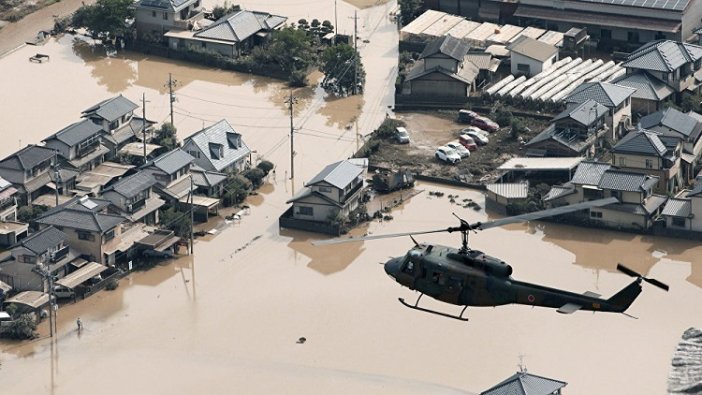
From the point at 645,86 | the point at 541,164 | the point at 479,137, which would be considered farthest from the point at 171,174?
the point at 645,86

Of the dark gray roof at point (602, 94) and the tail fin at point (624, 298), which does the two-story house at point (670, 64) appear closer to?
the dark gray roof at point (602, 94)

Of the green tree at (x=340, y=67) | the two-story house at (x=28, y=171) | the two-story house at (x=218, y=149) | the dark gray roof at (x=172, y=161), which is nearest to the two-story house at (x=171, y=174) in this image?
the dark gray roof at (x=172, y=161)

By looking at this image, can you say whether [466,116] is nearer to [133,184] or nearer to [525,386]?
[133,184]

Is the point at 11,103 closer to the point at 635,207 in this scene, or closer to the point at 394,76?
the point at 394,76

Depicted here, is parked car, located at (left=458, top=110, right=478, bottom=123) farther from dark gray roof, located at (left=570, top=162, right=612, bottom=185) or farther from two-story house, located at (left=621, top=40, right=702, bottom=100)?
dark gray roof, located at (left=570, top=162, right=612, bottom=185)

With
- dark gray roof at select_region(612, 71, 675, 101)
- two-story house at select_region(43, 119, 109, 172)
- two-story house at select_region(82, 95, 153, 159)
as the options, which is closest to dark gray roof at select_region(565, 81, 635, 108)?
dark gray roof at select_region(612, 71, 675, 101)

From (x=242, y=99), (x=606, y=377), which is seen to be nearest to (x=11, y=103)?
(x=242, y=99)
